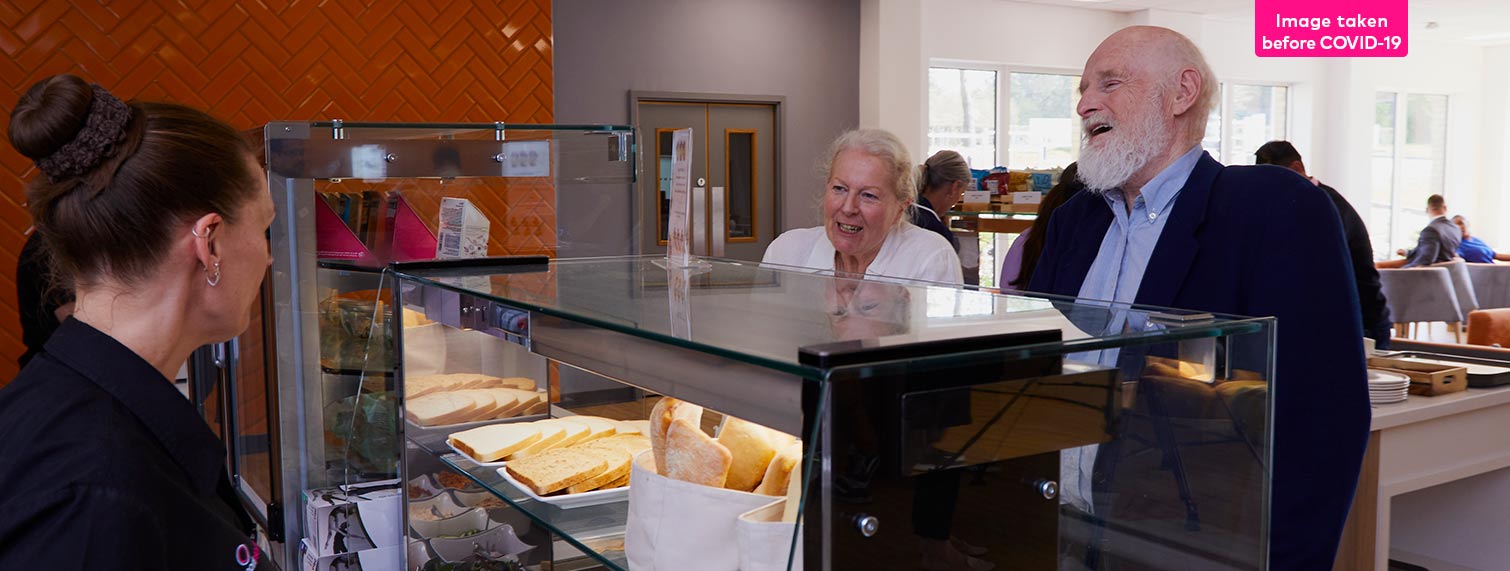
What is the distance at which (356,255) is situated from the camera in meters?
2.34

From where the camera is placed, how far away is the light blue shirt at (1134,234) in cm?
192

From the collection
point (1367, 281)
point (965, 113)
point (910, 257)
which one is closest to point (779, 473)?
point (910, 257)

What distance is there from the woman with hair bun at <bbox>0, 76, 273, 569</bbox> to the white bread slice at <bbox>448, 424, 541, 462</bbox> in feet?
1.98

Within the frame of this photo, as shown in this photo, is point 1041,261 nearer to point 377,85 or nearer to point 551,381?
point 551,381

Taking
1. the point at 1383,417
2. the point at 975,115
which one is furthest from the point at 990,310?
the point at 975,115

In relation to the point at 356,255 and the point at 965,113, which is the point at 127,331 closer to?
the point at 356,255

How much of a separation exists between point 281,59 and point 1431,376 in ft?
18.9

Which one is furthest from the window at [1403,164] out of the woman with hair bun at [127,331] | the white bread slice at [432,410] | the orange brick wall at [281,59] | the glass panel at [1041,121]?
the woman with hair bun at [127,331]

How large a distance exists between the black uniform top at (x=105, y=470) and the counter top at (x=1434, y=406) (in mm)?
2884

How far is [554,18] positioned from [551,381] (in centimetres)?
616

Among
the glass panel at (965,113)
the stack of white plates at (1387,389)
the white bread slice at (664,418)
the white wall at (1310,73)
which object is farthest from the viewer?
the glass panel at (965,113)

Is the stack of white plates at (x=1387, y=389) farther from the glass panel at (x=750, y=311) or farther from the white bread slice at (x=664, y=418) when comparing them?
the white bread slice at (x=664, y=418)

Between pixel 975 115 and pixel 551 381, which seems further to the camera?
pixel 975 115

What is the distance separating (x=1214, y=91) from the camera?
202 cm
